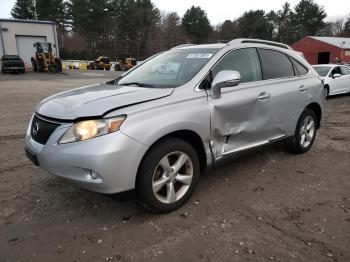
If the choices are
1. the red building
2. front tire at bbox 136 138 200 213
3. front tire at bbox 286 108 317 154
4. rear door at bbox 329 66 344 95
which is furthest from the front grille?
the red building

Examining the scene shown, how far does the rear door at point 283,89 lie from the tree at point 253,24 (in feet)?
222

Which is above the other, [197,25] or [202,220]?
[197,25]

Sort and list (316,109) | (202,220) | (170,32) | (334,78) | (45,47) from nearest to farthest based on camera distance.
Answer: (202,220)
(316,109)
(334,78)
(45,47)
(170,32)

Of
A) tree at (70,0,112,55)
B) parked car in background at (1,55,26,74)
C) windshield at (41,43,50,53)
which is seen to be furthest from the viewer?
tree at (70,0,112,55)

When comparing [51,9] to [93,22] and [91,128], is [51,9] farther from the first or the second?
[91,128]

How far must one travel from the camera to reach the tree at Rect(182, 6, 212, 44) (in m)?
68.6

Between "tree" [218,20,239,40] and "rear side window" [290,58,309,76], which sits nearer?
"rear side window" [290,58,309,76]

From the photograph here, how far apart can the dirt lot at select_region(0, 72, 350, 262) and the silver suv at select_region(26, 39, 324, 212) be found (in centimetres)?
35

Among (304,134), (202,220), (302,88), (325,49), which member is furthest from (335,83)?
(325,49)

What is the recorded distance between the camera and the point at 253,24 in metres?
69.4

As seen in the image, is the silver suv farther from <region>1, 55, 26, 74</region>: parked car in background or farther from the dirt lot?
<region>1, 55, 26, 74</region>: parked car in background

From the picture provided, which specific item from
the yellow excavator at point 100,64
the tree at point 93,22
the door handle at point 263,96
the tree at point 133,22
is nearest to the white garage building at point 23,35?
the yellow excavator at point 100,64

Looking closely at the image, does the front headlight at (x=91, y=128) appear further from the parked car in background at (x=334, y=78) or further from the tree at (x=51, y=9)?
the tree at (x=51, y=9)

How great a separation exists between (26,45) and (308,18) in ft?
190
